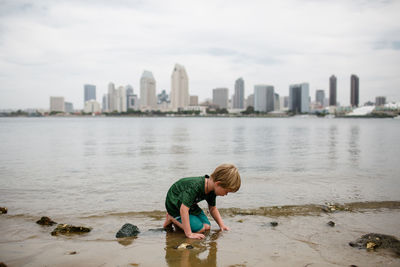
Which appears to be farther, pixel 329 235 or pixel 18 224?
pixel 18 224

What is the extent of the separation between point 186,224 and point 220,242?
1.98 ft

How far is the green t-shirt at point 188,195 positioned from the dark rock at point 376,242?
2.35 metres

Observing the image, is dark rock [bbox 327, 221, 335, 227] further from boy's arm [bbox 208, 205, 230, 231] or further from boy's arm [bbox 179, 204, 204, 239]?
boy's arm [bbox 179, 204, 204, 239]

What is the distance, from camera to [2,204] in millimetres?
8406

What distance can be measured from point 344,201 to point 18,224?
295 inches

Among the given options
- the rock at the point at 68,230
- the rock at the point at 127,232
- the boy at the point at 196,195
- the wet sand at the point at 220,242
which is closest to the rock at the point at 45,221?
the wet sand at the point at 220,242

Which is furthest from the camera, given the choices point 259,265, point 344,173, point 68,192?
point 344,173

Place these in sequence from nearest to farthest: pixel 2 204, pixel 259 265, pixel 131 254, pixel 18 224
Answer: pixel 259 265 → pixel 131 254 → pixel 18 224 → pixel 2 204

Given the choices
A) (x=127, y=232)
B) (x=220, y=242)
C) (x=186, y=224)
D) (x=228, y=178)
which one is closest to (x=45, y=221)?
(x=127, y=232)

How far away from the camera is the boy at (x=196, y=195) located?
16.7ft

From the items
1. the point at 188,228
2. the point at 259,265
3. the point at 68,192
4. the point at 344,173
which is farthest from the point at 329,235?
the point at 344,173

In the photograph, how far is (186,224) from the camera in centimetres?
545

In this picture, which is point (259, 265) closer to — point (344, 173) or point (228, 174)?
point (228, 174)

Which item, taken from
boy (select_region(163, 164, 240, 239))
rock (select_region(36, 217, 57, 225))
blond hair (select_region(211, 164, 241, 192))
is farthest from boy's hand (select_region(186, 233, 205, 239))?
rock (select_region(36, 217, 57, 225))
